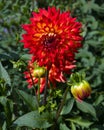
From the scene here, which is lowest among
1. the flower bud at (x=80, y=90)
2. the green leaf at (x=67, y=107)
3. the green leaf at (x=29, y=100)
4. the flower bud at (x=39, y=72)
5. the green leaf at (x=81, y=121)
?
the green leaf at (x=81, y=121)

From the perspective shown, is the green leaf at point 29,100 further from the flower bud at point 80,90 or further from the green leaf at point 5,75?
the flower bud at point 80,90

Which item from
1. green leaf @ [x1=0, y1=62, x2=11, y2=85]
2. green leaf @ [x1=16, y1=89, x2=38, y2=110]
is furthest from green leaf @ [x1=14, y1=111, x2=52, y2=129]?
green leaf @ [x1=0, y1=62, x2=11, y2=85]

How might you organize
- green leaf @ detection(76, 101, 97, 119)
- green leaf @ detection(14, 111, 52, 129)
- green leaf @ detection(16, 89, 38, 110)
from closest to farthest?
green leaf @ detection(14, 111, 52, 129), green leaf @ detection(16, 89, 38, 110), green leaf @ detection(76, 101, 97, 119)

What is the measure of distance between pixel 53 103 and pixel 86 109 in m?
0.18

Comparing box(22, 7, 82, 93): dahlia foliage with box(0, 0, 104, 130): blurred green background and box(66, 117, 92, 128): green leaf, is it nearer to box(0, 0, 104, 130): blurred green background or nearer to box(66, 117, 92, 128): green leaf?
box(0, 0, 104, 130): blurred green background

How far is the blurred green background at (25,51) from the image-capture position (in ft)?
6.36

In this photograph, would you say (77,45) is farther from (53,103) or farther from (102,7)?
(102,7)

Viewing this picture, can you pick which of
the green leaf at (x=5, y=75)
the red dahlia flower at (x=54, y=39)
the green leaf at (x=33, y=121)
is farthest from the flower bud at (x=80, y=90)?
the green leaf at (x=5, y=75)

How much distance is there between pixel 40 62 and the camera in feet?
5.55

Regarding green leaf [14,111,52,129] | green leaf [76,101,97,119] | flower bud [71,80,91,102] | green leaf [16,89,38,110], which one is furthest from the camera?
green leaf [76,101,97,119]

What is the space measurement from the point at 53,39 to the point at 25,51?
2.82 ft

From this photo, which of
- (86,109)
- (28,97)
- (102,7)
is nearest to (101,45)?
(102,7)

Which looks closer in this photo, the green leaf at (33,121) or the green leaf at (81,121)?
the green leaf at (33,121)

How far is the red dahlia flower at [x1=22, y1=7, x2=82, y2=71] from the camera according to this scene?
168 centimetres
